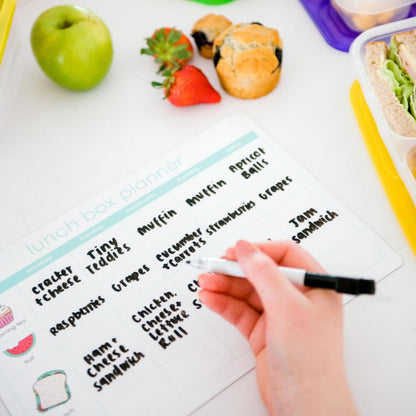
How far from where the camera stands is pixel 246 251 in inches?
22.3

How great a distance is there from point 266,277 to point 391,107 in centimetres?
39

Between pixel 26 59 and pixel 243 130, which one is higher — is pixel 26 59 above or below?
above

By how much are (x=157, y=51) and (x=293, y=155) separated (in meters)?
0.30

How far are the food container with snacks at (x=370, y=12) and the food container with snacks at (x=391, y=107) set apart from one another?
0.07 metres

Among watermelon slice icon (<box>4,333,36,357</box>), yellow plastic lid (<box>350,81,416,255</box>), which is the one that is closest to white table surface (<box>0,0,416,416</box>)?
yellow plastic lid (<box>350,81,416,255</box>)

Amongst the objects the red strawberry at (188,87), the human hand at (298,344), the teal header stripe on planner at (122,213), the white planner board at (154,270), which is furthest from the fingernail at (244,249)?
the red strawberry at (188,87)

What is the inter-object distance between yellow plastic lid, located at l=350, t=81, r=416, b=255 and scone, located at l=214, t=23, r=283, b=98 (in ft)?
0.47

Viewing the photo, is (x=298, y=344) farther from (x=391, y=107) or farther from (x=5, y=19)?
(x=5, y=19)

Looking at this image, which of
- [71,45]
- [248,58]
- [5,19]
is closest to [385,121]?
[248,58]

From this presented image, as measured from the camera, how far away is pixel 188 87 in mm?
840

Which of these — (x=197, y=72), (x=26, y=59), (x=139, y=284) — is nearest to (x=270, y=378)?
(x=139, y=284)

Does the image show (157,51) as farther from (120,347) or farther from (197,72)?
(120,347)

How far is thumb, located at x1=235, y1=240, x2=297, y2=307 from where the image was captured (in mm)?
535

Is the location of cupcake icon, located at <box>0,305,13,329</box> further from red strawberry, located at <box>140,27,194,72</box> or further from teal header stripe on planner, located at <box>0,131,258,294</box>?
red strawberry, located at <box>140,27,194,72</box>
